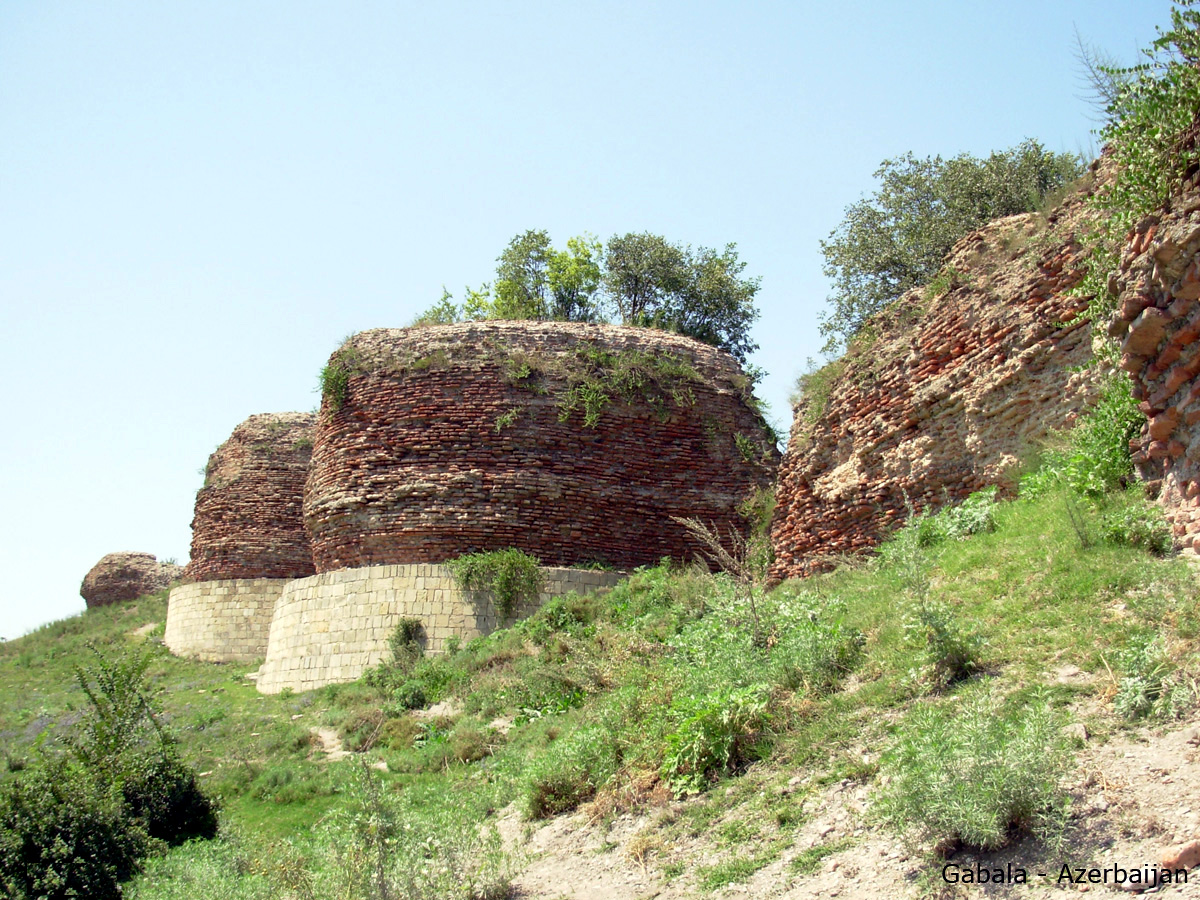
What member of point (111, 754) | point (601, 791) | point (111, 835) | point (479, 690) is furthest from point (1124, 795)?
point (479, 690)

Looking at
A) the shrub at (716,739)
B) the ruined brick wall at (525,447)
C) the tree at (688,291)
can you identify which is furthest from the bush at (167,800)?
the tree at (688,291)

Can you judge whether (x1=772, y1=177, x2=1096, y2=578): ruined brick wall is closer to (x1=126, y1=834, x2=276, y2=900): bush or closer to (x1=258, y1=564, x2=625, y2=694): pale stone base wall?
(x1=258, y1=564, x2=625, y2=694): pale stone base wall

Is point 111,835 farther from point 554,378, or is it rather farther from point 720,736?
point 554,378

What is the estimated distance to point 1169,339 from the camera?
5.07 m

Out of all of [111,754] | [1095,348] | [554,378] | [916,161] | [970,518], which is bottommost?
[111,754]

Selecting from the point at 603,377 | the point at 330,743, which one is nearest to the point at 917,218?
the point at 603,377

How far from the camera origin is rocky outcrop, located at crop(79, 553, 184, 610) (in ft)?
91.7

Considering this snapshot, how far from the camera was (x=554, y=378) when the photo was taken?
15.5 m

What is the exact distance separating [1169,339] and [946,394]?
4.28 meters

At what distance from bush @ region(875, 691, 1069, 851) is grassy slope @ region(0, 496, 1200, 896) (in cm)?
42

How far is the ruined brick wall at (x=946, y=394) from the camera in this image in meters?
8.17

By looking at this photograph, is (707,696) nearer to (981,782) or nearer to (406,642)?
(981,782)

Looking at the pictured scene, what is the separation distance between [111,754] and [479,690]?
14.1 feet

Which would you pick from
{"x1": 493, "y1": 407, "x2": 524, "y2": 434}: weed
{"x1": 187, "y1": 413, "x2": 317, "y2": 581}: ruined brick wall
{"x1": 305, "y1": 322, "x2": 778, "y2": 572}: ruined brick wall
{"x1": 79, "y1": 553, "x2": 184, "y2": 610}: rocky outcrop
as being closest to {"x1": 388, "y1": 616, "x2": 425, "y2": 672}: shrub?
{"x1": 305, "y1": 322, "x2": 778, "y2": 572}: ruined brick wall
